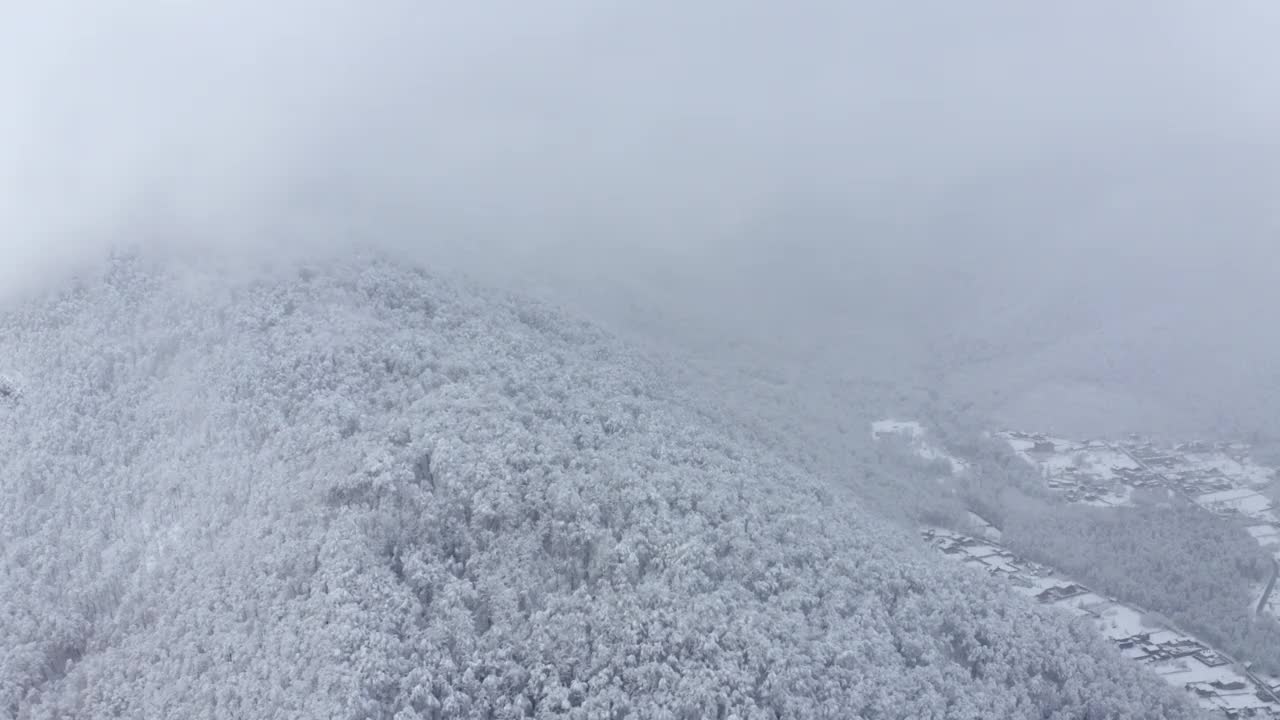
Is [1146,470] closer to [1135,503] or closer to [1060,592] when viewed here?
[1135,503]

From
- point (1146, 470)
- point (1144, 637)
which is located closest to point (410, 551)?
point (1144, 637)

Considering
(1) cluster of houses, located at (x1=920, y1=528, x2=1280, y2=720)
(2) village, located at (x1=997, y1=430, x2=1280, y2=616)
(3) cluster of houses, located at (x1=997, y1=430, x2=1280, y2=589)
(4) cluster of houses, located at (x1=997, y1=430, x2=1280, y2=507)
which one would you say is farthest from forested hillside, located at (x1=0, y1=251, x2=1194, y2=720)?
(4) cluster of houses, located at (x1=997, y1=430, x2=1280, y2=507)

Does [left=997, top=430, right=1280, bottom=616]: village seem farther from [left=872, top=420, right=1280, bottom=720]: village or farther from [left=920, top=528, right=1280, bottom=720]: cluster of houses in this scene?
[left=920, top=528, right=1280, bottom=720]: cluster of houses

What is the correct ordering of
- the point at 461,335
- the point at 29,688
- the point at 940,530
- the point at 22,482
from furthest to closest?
the point at 940,530, the point at 461,335, the point at 22,482, the point at 29,688

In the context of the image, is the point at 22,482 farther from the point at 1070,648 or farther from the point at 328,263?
the point at 1070,648

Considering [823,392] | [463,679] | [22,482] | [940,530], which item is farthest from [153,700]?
[823,392]
